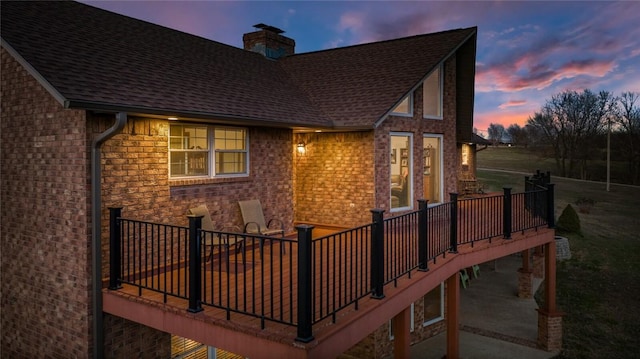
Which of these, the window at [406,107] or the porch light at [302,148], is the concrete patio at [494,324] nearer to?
the porch light at [302,148]

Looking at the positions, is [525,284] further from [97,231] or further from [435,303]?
[97,231]

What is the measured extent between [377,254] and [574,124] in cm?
4440

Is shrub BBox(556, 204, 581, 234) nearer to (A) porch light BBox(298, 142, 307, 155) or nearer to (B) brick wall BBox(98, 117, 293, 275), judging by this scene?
(A) porch light BBox(298, 142, 307, 155)

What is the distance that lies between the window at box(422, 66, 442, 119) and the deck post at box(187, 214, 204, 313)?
832 centimetres

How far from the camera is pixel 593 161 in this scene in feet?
139

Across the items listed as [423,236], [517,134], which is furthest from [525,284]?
[517,134]

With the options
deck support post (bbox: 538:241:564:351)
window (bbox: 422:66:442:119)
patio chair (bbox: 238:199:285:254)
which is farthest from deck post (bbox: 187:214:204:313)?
deck support post (bbox: 538:241:564:351)

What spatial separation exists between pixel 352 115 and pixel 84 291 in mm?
6548

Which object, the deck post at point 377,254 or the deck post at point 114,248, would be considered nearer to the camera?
the deck post at point 377,254

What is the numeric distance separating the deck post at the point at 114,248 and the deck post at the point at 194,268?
56.6 inches

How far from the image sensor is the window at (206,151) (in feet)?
25.0

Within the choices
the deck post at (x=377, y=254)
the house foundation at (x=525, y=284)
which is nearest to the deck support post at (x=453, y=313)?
the deck post at (x=377, y=254)

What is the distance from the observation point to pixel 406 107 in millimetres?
11320

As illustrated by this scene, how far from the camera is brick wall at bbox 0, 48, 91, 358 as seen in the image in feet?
19.8
